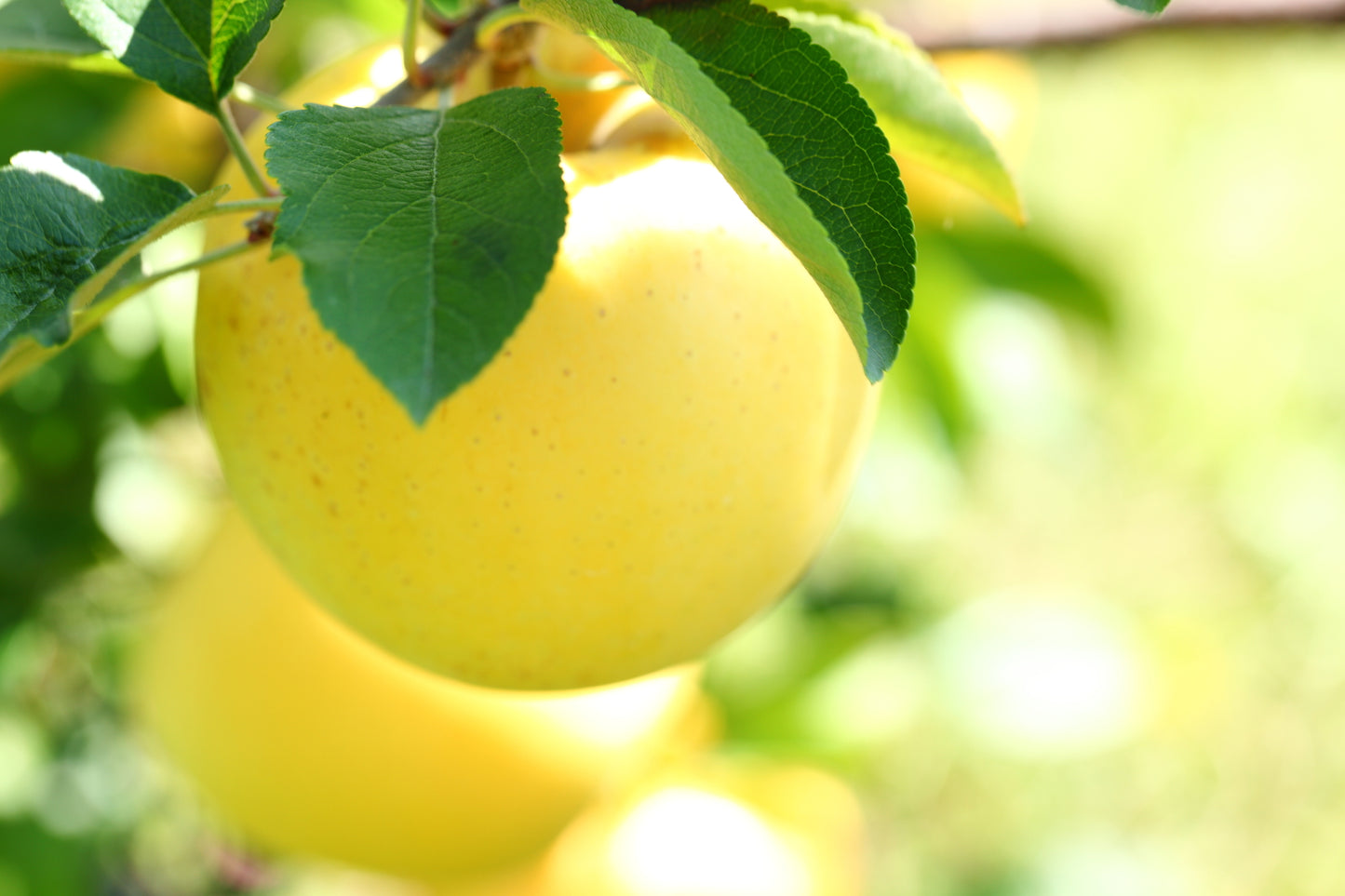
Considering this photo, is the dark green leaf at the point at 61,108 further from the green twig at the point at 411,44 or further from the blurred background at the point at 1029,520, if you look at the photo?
the green twig at the point at 411,44

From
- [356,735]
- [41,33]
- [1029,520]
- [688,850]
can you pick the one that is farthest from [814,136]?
[1029,520]

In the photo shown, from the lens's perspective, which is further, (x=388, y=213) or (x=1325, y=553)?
(x=1325, y=553)

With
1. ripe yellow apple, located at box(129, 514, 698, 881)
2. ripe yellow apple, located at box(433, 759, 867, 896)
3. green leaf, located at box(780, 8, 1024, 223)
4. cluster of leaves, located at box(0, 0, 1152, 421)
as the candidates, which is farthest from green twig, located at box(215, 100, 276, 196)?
ripe yellow apple, located at box(433, 759, 867, 896)

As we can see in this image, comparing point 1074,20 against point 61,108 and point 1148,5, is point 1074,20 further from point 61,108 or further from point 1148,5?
point 61,108

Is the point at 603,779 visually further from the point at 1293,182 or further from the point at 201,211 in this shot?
the point at 1293,182

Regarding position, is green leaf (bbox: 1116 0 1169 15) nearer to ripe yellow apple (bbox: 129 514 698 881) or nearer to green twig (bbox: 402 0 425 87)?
green twig (bbox: 402 0 425 87)

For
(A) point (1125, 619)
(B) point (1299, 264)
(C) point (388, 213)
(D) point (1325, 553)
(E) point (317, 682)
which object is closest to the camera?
(C) point (388, 213)

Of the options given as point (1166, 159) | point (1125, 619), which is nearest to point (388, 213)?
point (1125, 619)
